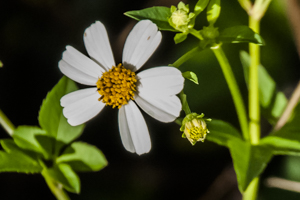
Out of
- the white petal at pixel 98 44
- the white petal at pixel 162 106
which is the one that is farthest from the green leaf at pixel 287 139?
the white petal at pixel 98 44

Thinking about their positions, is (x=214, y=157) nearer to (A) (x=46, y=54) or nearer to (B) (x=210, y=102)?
(B) (x=210, y=102)

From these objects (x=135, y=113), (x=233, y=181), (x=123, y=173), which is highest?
(x=135, y=113)

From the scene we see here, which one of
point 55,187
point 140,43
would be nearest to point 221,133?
point 140,43

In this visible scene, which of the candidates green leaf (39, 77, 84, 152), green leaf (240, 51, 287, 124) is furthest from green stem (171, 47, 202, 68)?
green leaf (240, 51, 287, 124)

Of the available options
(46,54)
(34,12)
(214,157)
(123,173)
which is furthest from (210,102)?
(34,12)

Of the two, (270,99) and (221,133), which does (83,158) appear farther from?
(270,99)

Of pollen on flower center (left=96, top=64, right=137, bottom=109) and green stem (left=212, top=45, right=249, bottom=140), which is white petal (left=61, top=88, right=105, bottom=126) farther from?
green stem (left=212, top=45, right=249, bottom=140)
